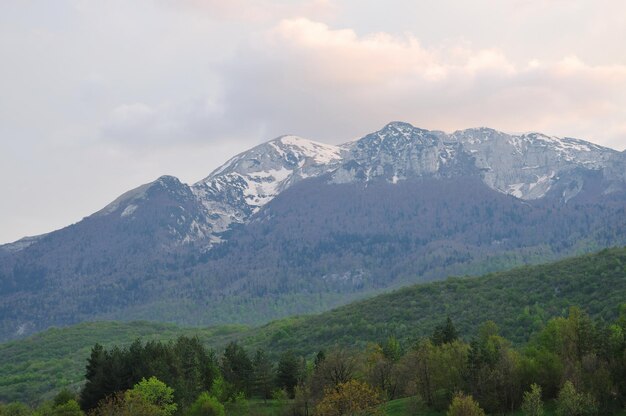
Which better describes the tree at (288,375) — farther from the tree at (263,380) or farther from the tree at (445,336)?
the tree at (445,336)

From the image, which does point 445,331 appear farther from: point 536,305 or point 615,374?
point 536,305

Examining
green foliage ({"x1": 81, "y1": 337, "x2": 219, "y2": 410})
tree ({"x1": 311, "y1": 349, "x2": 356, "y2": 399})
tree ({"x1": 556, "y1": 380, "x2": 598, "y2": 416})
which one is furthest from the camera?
green foliage ({"x1": 81, "y1": 337, "x2": 219, "y2": 410})

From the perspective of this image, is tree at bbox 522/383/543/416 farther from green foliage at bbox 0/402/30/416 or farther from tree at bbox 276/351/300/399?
green foliage at bbox 0/402/30/416

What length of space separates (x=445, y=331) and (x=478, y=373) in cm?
2990

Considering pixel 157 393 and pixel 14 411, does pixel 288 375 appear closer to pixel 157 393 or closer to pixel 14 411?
pixel 157 393

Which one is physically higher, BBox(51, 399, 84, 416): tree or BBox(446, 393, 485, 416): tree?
BBox(51, 399, 84, 416): tree

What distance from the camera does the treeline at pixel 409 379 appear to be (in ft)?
298

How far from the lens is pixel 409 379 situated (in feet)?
386

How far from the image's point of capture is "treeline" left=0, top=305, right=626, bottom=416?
9069cm

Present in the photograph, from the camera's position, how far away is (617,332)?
330 feet

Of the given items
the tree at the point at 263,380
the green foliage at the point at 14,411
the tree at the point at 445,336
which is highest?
the tree at the point at 445,336

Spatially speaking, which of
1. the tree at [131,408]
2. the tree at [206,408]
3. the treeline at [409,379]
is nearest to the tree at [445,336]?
the treeline at [409,379]

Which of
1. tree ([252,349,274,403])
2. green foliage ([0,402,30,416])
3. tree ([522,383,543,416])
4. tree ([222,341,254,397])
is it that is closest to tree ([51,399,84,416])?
green foliage ([0,402,30,416])

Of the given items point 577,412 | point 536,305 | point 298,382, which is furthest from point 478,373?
point 536,305
